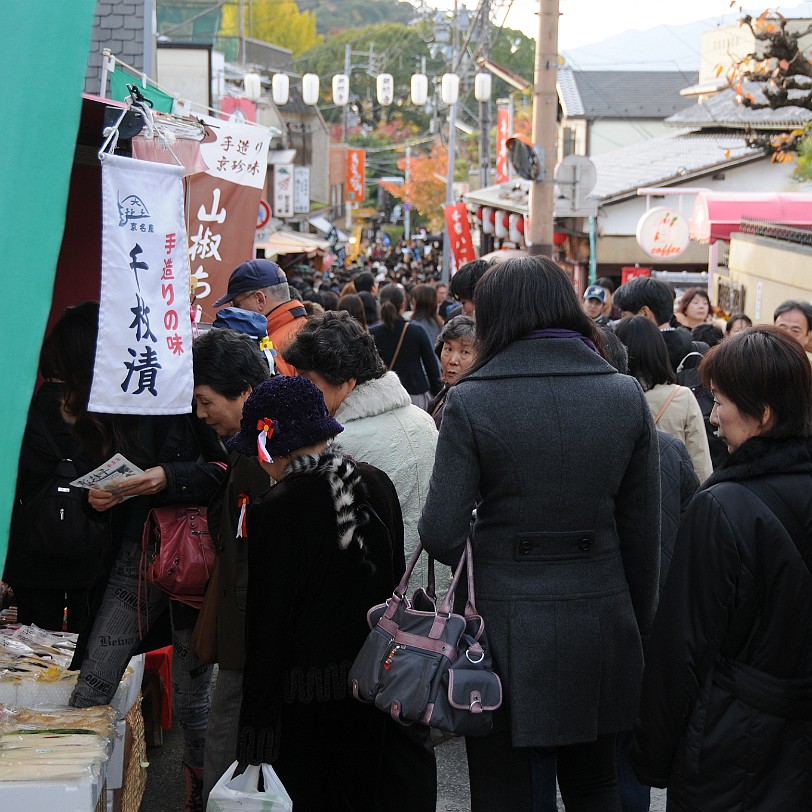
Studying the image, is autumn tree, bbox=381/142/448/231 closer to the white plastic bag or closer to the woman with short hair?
the woman with short hair

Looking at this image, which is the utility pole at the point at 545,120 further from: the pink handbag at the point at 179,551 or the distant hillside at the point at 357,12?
the distant hillside at the point at 357,12

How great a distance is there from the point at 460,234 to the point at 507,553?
17570 mm

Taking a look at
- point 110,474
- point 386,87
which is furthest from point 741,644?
point 386,87

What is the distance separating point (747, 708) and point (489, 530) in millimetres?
809

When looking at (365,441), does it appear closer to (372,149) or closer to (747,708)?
(747,708)

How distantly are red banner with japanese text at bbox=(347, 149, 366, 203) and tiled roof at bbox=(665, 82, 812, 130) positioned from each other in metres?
30.8

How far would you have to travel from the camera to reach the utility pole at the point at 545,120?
38.5ft

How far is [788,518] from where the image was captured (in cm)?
249

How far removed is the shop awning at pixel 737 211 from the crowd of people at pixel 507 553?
44.9 feet

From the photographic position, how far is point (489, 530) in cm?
291

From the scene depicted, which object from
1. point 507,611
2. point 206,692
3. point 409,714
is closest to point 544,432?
point 507,611

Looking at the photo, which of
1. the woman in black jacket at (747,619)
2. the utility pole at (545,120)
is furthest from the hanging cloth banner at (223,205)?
the utility pole at (545,120)

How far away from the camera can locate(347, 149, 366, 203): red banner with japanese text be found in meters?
47.9

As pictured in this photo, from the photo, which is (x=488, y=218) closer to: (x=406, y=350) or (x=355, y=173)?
(x=406, y=350)
